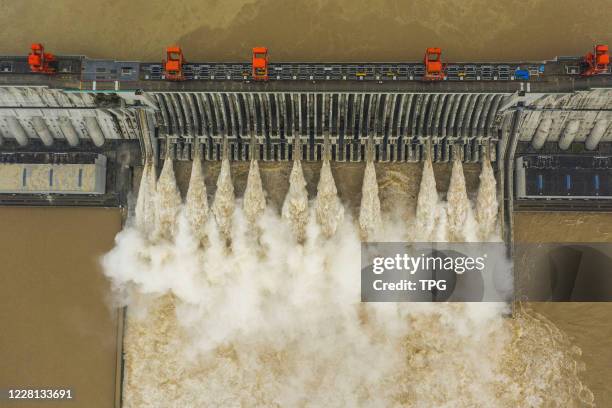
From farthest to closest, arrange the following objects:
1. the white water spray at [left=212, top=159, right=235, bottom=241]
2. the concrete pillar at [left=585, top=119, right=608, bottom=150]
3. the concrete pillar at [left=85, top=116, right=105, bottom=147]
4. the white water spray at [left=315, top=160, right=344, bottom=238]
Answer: the concrete pillar at [left=85, top=116, right=105, bottom=147] → the white water spray at [left=212, top=159, right=235, bottom=241] → the white water spray at [left=315, top=160, right=344, bottom=238] → the concrete pillar at [left=585, top=119, right=608, bottom=150]

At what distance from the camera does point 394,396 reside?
1807 inches

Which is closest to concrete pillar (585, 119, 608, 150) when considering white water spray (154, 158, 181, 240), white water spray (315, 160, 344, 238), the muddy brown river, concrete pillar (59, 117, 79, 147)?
the muddy brown river

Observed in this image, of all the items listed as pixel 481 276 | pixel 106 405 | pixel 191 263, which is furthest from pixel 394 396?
pixel 106 405

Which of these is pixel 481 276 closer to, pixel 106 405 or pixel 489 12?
pixel 489 12

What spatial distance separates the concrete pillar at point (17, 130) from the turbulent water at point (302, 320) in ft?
41.2

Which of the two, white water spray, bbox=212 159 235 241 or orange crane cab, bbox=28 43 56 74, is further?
white water spray, bbox=212 159 235 241

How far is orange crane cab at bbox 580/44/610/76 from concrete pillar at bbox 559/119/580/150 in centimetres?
513

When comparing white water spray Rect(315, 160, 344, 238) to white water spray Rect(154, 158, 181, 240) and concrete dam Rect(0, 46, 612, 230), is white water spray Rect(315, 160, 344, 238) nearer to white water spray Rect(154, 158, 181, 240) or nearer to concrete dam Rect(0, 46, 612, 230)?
concrete dam Rect(0, 46, 612, 230)

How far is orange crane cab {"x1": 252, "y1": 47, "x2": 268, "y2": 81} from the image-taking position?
4312 cm

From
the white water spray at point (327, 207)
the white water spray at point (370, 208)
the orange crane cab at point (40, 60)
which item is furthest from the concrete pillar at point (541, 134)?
the orange crane cab at point (40, 60)

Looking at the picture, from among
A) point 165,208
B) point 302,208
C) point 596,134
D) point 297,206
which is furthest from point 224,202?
point 596,134

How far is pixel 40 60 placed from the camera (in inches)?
1700

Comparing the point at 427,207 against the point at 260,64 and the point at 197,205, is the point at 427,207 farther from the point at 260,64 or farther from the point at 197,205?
the point at 197,205

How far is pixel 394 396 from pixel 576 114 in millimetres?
30213
